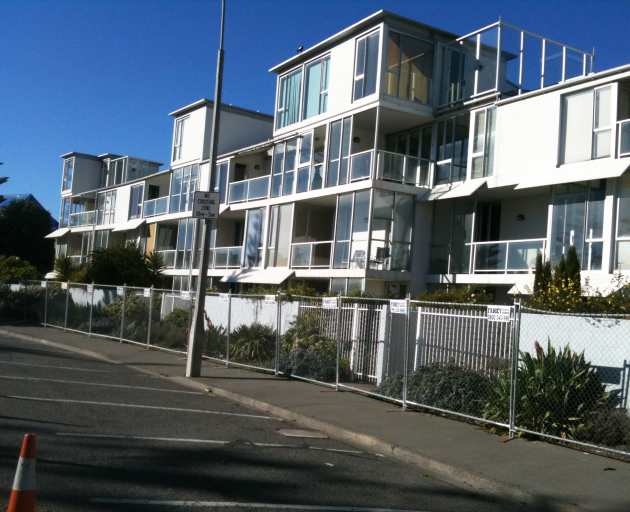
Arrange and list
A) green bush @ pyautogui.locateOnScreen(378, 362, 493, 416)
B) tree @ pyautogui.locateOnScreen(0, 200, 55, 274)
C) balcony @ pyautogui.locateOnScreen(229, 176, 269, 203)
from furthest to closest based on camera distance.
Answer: tree @ pyautogui.locateOnScreen(0, 200, 55, 274) < balcony @ pyautogui.locateOnScreen(229, 176, 269, 203) < green bush @ pyautogui.locateOnScreen(378, 362, 493, 416)

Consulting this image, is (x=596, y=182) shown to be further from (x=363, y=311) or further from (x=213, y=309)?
(x=213, y=309)


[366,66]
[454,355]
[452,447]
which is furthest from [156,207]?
[452,447]

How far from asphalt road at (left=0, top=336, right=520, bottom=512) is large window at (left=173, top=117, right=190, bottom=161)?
25.4m

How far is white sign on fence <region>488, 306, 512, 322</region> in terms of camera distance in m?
9.27

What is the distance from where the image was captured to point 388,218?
21.8 metres

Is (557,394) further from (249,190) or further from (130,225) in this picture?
(130,225)

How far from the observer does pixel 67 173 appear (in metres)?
51.2

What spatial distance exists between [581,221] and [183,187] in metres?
22.1

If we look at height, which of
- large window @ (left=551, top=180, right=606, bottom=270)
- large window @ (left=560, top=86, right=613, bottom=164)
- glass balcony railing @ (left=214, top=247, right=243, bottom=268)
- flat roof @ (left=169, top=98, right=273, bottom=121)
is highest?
flat roof @ (left=169, top=98, right=273, bottom=121)

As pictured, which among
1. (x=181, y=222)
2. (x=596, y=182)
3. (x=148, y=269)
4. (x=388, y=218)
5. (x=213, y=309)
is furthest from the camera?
(x=181, y=222)

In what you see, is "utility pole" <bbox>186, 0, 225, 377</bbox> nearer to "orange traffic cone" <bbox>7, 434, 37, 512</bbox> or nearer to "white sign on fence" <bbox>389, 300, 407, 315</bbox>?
"white sign on fence" <bbox>389, 300, 407, 315</bbox>

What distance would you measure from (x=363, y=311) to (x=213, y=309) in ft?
21.6

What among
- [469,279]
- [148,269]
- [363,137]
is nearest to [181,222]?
[148,269]

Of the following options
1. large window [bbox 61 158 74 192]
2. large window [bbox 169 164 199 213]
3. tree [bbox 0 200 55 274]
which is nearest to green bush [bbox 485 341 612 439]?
large window [bbox 169 164 199 213]
